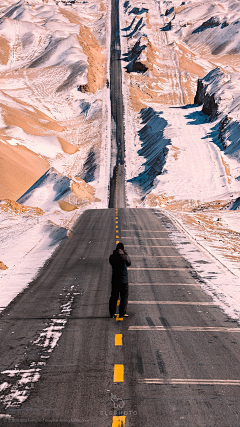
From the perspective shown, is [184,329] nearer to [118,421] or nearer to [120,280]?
[120,280]

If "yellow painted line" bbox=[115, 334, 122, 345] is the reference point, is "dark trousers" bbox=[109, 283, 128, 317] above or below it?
above

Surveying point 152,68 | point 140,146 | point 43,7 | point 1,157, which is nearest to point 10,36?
point 43,7

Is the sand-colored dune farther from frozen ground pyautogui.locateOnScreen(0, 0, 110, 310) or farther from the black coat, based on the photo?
the black coat

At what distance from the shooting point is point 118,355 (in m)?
6.29

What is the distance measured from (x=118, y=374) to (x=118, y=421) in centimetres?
108

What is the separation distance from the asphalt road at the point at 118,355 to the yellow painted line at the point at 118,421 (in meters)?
0.06

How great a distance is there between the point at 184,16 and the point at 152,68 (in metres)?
52.2

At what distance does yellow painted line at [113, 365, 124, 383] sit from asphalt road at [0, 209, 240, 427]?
6 cm

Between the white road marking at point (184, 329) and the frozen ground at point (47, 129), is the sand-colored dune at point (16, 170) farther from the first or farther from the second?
the white road marking at point (184, 329)

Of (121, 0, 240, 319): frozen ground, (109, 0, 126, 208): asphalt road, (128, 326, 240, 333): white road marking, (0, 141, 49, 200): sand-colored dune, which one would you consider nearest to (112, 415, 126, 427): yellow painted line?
(128, 326, 240, 333): white road marking

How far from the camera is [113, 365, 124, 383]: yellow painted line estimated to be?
550 cm

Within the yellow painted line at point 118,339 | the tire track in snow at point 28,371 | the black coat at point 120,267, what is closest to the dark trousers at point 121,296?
the black coat at point 120,267

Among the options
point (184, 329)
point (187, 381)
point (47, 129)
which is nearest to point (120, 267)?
point (184, 329)

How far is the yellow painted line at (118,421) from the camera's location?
14.9ft
